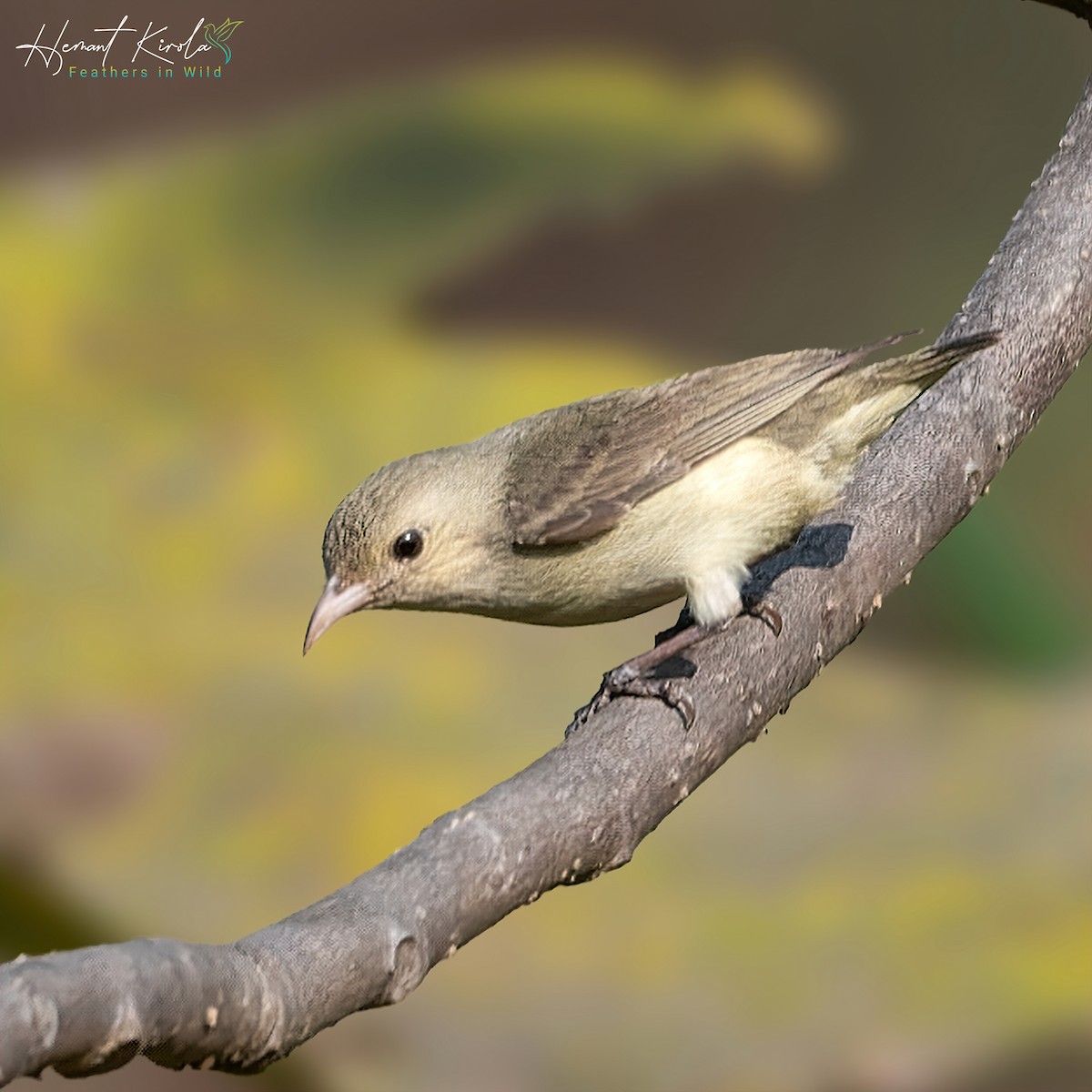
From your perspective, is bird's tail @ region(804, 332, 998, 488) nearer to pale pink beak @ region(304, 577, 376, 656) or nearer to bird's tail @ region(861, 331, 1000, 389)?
bird's tail @ region(861, 331, 1000, 389)

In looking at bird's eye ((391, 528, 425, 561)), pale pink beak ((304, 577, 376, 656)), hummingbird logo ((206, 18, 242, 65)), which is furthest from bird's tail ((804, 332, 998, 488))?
hummingbird logo ((206, 18, 242, 65))

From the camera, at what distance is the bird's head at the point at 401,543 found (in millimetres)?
3092

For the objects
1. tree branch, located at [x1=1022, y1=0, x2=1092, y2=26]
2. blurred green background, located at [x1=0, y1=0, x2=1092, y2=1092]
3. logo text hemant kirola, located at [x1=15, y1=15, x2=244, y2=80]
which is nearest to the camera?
tree branch, located at [x1=1022, y1=0, x2=1092, y2=26]

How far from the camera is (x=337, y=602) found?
311 cm

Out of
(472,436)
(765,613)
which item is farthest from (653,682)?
(472,436)

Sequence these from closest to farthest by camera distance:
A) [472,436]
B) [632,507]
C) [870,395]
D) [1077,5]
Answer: [632,507], [870,395], [1077,5], [472,436]

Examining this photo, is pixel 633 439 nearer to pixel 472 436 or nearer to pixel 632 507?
pixel 632 507

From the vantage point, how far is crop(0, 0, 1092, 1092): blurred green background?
5.31 meters

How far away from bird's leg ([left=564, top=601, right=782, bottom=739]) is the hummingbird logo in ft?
12.3

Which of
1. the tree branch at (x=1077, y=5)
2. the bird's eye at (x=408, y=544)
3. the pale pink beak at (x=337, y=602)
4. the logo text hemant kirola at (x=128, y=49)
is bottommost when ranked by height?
the pale pink beak at (x=337, y=602)

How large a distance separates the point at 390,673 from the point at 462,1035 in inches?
58.7

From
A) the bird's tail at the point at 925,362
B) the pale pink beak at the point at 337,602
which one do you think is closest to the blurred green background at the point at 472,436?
the pale pink beak at the point at 337,602

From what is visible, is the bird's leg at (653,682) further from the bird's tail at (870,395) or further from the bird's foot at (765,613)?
the bird's tail at (870,395)

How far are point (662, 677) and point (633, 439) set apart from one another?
2.12 ft
